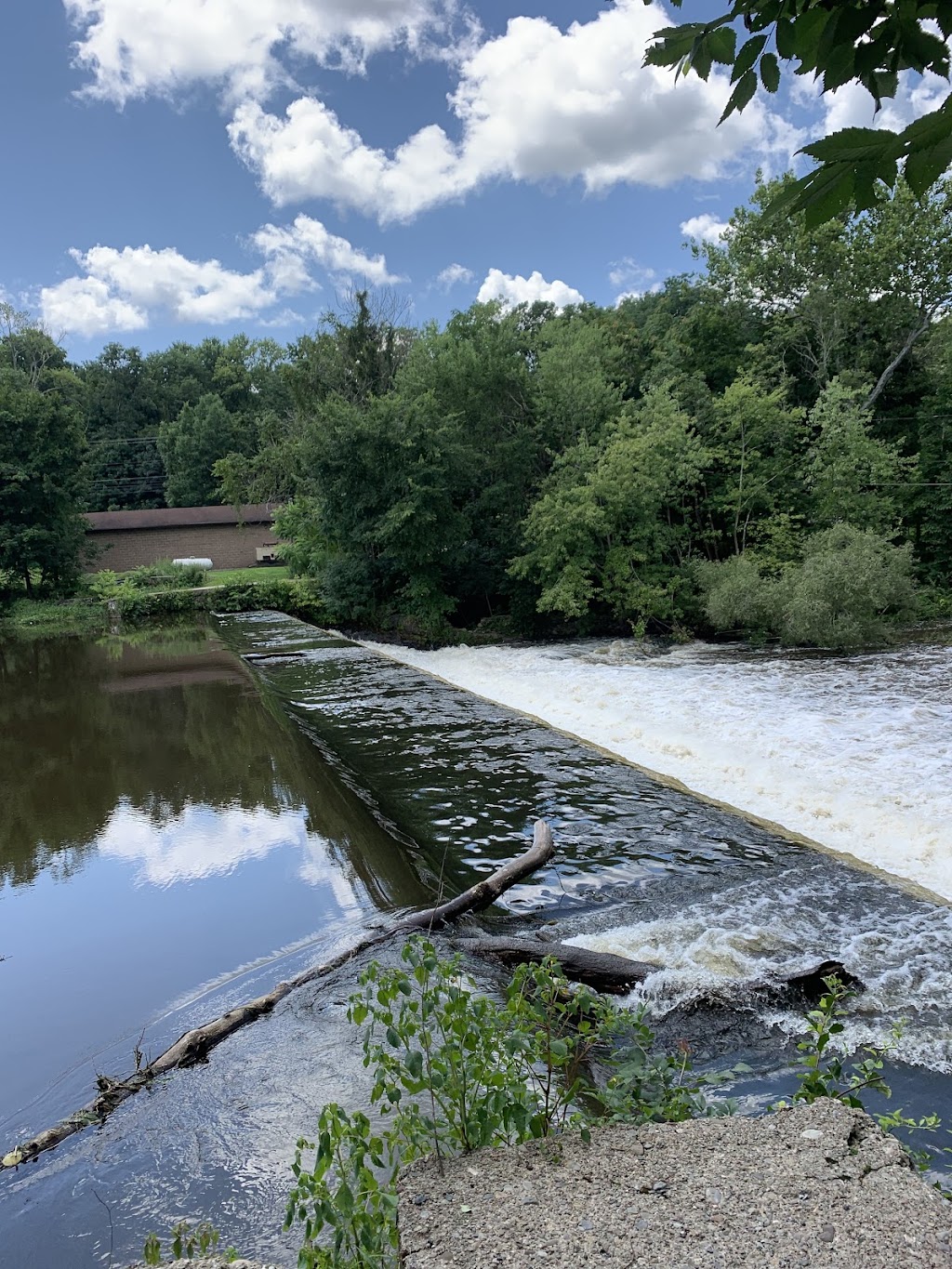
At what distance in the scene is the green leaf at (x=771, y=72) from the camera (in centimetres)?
179

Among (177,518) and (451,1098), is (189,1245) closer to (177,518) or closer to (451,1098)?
(451,1098)

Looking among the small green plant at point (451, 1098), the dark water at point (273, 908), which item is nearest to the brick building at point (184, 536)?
the dark water at point (273, 908)

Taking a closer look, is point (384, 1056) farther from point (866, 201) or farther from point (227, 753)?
point (227, 753)

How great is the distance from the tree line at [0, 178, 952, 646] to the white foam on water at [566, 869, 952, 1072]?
446 inches

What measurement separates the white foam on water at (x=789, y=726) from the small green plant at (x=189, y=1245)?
5.51m

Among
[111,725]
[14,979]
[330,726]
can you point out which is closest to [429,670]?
[330,726]

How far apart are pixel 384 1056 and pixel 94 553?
37859 millimetres

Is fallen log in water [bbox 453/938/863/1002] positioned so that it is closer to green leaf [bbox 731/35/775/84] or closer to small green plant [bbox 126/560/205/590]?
green leaf [bbox 731/35/775/84]

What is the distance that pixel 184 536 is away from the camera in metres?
44.9

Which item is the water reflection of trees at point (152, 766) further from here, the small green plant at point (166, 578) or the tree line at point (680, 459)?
the small green plant at point (166, 578)

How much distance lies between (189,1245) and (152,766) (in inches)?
341

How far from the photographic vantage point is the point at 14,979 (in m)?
5.43

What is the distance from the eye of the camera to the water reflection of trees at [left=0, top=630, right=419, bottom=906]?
7723mm

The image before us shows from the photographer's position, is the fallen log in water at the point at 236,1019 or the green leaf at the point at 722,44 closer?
the green leaf at the point at 722,44
